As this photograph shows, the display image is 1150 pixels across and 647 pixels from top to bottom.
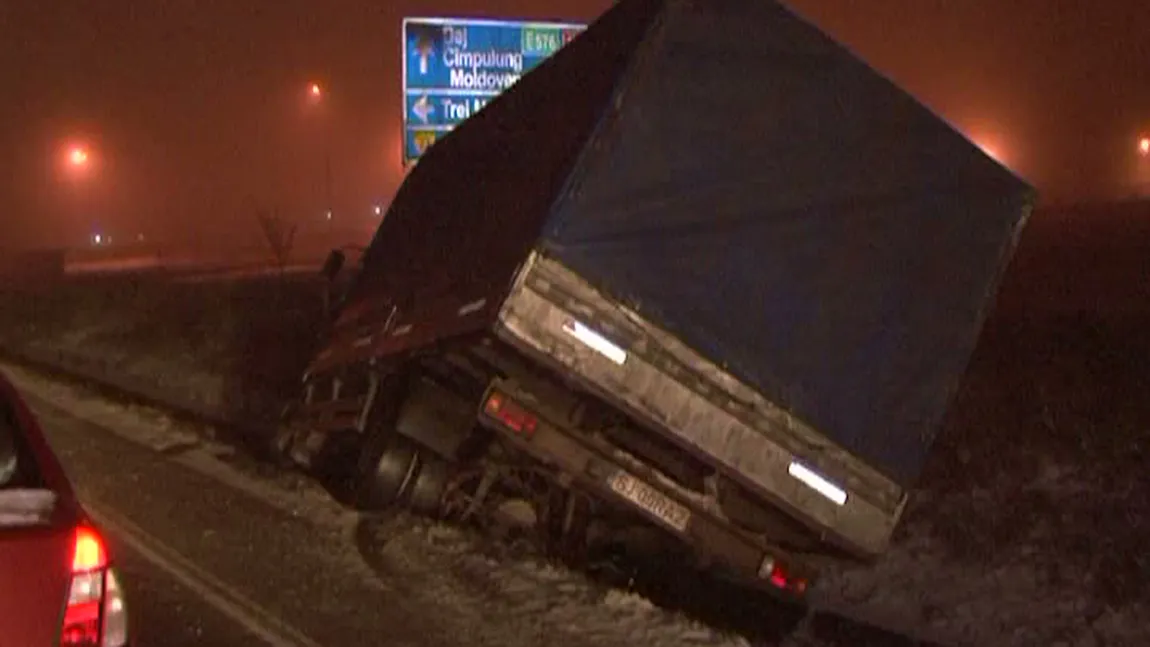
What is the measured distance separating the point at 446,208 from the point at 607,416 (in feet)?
11.5

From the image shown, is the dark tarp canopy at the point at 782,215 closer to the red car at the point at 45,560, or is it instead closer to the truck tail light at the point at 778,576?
the truck tail light at the point at 778,576

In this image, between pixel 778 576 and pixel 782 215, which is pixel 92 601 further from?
pixel 778 576

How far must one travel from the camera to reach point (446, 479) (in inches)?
432

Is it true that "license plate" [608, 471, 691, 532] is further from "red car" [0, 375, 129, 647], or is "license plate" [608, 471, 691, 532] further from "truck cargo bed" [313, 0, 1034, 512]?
"red car" [0, 375, 129, 647]

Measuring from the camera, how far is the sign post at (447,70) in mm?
28125

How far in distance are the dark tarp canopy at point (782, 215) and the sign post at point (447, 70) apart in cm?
1954

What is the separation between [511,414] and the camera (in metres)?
8.64

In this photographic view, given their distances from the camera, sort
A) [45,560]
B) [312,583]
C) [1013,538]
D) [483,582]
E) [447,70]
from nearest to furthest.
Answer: [45,560]
[312,583]
[483,582]
[1013,538]
[447,70]

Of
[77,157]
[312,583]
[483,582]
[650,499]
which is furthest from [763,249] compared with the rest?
[77,157]

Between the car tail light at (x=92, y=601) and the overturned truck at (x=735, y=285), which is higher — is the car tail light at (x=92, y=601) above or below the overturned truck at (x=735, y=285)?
below

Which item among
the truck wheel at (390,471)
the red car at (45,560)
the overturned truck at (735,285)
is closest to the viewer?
the red car at (45,560)

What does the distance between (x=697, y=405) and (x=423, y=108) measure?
69.5 feet

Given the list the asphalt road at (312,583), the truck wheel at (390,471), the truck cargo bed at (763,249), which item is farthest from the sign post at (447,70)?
the truck cargo bed at (763,249)

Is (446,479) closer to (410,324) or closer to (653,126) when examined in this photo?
(410,324)
